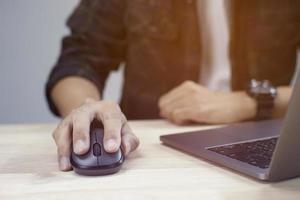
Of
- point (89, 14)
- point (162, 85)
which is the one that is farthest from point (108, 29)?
point (162, 85)

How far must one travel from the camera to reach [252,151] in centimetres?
63

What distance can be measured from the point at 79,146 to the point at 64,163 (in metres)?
0.04

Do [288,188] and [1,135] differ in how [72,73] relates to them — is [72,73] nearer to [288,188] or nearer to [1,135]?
[1,135]

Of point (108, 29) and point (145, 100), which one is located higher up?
point (108, 29)

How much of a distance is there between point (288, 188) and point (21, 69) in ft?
5.21

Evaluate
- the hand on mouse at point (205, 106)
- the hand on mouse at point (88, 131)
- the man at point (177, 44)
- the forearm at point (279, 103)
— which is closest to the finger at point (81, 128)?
the hand on mouse at point (88, 131)

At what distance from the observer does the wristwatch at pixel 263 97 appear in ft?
3.18

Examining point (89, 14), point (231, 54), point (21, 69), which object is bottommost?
point (21, 69)

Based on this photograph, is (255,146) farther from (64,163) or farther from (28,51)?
(28,51)

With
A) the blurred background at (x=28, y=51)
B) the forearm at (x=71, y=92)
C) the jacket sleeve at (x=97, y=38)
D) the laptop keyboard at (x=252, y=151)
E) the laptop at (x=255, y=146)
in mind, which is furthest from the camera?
the blurred background at (x=28, y=51)

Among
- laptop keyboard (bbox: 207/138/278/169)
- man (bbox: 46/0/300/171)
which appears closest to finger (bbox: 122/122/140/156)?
laptop keyboard (bbox: 207/138/278/169)

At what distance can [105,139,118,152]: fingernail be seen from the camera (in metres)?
0.59

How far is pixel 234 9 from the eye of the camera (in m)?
1.35

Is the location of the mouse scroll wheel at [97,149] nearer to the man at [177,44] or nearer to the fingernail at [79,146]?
the fingernail at [79,146]
